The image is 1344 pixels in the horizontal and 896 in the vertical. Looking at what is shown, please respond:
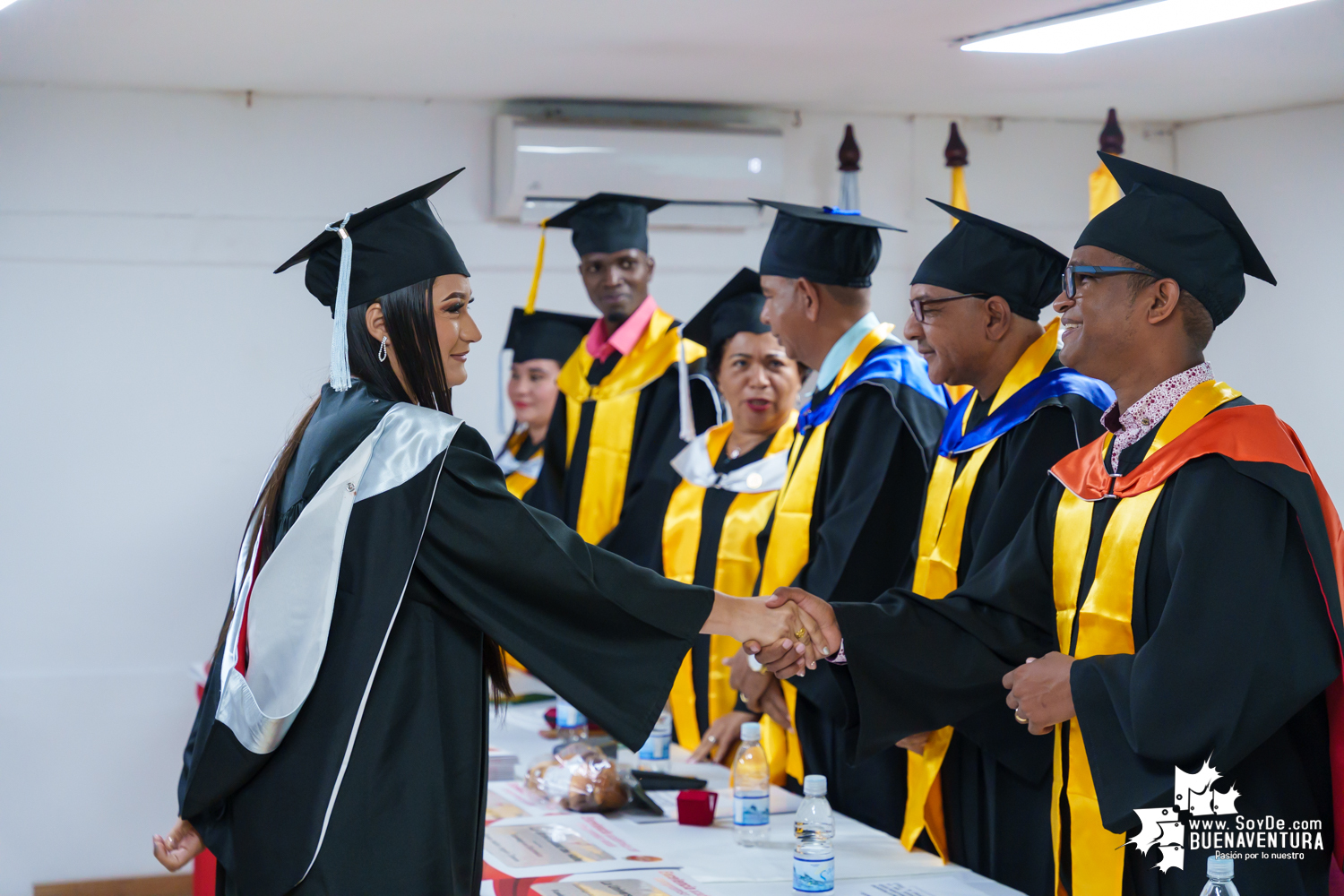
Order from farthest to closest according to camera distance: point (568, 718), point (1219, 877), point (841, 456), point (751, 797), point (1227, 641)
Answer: point (568, 718), point (841, 456), point (751, 797), point (1227, 641), point (1219, 877)

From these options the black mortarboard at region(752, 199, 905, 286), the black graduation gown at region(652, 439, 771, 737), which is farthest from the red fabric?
the black graduation gown at region(652, 439, 771, 737)

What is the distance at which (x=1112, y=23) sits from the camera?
12.5 feet

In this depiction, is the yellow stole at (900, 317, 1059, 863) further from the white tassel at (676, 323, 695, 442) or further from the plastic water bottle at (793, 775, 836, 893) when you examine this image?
the white tassel at (676, 323, 695, 442)

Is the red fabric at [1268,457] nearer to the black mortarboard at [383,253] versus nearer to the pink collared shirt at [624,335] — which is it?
the black mortarboard at [383,253]

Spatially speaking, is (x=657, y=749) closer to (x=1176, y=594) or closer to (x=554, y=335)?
(x=1176, y=594)

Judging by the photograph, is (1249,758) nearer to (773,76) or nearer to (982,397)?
(982,397)

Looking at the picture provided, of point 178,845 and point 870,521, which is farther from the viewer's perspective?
point 870,521

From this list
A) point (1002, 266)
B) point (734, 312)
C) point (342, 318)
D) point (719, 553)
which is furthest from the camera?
point (734, 312)

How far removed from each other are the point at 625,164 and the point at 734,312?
1.67 meters

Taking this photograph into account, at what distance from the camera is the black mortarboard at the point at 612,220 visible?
435cm

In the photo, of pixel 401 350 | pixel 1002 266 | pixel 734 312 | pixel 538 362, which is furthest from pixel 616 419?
pixel 401 350

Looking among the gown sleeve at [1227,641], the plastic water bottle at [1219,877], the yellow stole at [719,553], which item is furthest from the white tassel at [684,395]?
the plastic water bottle at [1219,877]

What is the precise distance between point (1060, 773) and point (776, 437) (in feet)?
5.02

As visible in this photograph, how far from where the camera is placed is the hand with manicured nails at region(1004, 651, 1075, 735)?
2.07 meters
